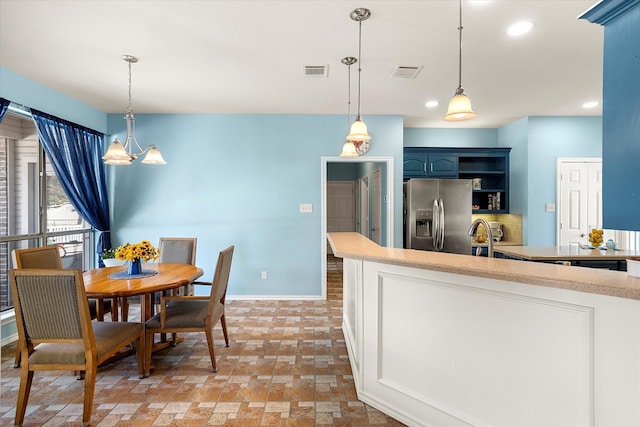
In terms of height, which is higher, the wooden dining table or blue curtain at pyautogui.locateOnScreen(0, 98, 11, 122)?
blue curtain at pyautogui.locateOnScreen(0, 98, 11, 122)

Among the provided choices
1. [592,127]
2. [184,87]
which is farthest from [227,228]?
[592,127]

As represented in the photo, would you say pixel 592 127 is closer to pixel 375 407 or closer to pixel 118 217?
pixel 375 407

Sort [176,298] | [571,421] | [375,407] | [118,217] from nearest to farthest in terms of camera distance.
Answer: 1. [571,421]
2. [375,407]
3. [176,298]
4. [118,217]

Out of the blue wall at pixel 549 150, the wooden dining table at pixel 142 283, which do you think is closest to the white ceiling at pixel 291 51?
the blue wall at pixel 549 150

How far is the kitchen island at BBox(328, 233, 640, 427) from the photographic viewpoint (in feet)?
4.36

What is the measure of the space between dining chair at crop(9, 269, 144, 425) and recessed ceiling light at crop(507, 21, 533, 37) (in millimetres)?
3282

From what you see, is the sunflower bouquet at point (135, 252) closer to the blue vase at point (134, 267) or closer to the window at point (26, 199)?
the blue vase at point (134, 267)

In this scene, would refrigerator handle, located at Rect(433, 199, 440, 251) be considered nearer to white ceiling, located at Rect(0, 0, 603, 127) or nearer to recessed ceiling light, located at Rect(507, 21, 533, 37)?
white ceiling, located at Rect(0, 0, 603, 127)

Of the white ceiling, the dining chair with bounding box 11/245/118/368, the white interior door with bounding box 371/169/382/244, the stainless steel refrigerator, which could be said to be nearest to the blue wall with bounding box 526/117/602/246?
the white ceiling

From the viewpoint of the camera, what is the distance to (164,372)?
278 cm

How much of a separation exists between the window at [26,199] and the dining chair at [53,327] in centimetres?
181

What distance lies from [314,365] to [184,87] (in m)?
3.10

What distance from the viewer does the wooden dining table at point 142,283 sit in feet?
8.32

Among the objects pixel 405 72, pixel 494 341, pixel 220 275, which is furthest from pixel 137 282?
pixel 405 72
